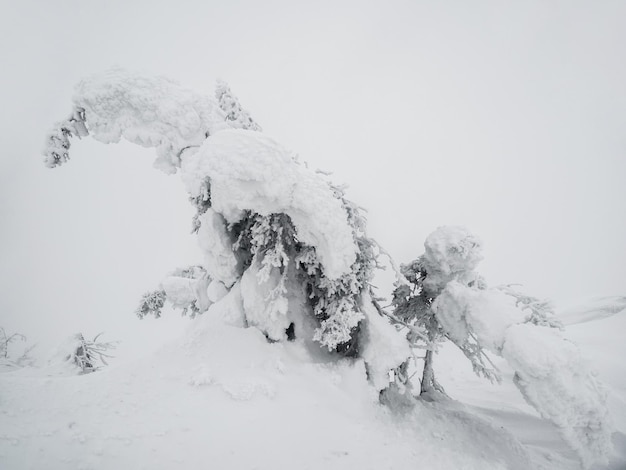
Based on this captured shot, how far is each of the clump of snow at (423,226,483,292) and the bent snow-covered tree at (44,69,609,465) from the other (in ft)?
0.11

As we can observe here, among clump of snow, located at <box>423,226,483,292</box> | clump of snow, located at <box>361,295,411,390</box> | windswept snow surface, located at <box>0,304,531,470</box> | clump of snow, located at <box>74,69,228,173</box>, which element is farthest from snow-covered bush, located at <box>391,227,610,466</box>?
A: clump of snow, located at <box>74,69,228,173</box>

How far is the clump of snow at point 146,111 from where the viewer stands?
8141 millimetres

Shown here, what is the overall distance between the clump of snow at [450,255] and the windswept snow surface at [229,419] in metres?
3.92

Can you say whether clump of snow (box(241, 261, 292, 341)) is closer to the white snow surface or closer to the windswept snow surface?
the windswept snow surface

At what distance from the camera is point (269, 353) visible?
7.84m

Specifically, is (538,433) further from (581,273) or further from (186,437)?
(581,273)

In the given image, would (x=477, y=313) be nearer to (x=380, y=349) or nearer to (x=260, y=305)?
(x=380, y=349)

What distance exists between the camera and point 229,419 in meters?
5.98

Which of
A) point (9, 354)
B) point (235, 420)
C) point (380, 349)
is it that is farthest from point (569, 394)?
point (9, 354)

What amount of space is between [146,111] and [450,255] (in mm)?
9706

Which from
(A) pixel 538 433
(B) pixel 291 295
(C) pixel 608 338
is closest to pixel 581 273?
(C) pixel 608 338

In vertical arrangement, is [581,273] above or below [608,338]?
below

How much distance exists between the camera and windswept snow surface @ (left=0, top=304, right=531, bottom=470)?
4953mm

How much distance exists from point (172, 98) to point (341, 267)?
6.60 meters
